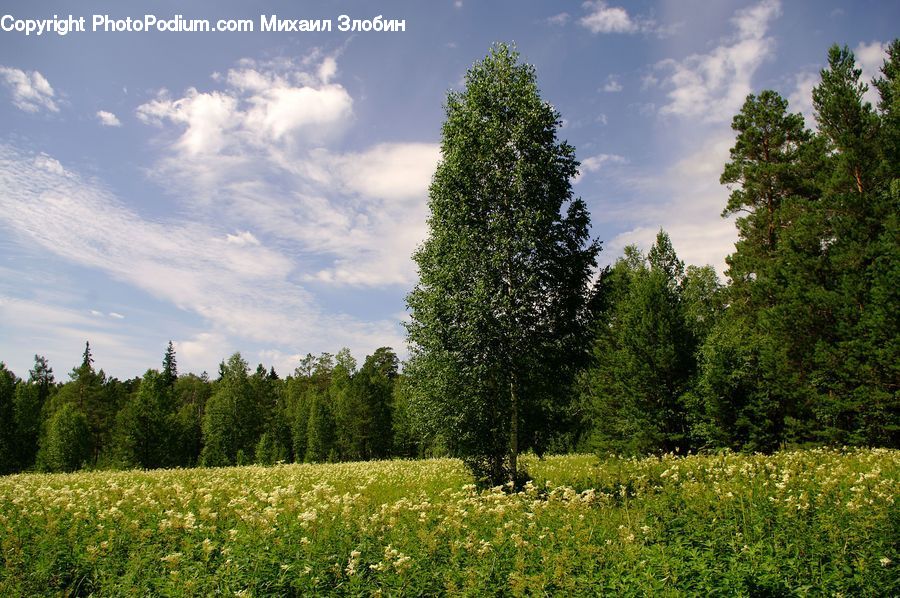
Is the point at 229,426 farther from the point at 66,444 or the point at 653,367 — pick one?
the point at 653,367

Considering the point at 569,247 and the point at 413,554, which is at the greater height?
the point at 569,247

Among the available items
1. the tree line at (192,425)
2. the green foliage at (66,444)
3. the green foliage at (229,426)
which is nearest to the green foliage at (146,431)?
the tree line at (192,425)

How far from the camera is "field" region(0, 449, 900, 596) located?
5.98 meters

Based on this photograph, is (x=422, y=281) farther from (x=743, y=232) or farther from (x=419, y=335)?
(x=743, y=232)

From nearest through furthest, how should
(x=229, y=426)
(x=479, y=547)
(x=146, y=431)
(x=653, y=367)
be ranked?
(x=479, y=547) → (x=653, y=367) → (x=146, y=431) → (x=229, y=426)

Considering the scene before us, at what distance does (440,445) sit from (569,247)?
25.4ft

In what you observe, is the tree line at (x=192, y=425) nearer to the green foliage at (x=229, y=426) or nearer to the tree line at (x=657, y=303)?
the green foliage at (x=229, y=426)

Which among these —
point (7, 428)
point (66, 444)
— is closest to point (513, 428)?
point (66, 444)

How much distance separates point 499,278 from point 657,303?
16.9 meters

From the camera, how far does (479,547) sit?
7117 millimetres

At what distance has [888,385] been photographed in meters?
20.3

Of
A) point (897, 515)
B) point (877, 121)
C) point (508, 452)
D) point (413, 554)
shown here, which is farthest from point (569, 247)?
point (877, 121)

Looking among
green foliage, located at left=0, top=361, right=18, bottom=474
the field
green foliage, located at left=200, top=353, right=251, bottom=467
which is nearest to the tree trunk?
the field

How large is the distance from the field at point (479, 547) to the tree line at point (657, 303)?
5.73 metres
